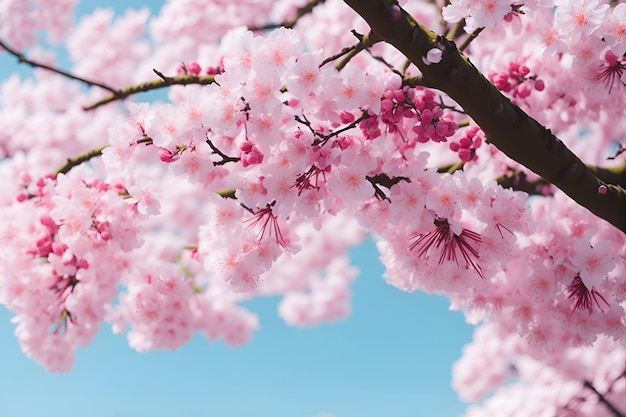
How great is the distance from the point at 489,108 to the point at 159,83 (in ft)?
5.87

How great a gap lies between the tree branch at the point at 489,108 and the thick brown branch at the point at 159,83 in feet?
3.43

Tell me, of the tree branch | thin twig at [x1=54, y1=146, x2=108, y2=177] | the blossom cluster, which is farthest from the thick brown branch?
the tree branch

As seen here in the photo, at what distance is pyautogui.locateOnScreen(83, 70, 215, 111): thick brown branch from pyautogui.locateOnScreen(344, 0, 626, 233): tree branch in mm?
1047

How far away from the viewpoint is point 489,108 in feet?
8.14

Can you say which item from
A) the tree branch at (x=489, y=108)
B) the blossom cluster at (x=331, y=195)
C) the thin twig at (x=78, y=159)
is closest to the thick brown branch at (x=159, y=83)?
the blossom cluster at (x=331, y=195)

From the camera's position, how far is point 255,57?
7.80 feet

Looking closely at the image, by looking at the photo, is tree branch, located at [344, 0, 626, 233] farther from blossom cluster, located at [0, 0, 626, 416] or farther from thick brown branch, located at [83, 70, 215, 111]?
thick brown branch, located at [83, 70, 215, 111]

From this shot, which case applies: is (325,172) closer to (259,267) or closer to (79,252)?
(259,267)

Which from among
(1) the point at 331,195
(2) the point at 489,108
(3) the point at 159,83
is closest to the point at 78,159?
(3) the point at 159,83

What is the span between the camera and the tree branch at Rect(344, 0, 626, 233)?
7.60 feet

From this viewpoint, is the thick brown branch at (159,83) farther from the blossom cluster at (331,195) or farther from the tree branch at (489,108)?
the tree branch at (489,108)

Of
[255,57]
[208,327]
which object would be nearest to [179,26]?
[208,327]

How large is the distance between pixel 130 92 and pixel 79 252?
99 centimetres

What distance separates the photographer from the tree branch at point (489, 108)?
232 centimetres
